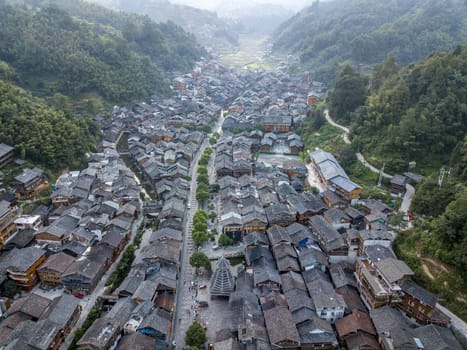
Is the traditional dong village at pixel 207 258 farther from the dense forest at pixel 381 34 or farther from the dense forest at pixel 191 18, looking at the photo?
the dense forest at pixel 191 18

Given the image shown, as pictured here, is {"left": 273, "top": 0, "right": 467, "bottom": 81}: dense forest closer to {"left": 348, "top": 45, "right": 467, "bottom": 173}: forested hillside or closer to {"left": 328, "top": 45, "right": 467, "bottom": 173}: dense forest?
{"left": 328, "top": 45, "right": 467, "bottom": 173}: dense forest

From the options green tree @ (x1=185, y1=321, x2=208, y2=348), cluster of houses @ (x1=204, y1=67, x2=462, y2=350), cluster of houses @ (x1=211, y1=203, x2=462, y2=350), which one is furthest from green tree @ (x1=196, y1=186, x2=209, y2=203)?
green tree @ (x1=185, y1=321, x2=208, y2=348)

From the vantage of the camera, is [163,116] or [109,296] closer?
[109,296]

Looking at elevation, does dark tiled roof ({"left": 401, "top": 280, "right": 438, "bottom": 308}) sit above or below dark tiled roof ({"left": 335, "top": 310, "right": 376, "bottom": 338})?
above

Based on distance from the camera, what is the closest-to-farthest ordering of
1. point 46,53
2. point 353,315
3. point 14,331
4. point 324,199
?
Answer: 1. point 14,331
2. point 353,315
3. point 324,199
4. point 46,53

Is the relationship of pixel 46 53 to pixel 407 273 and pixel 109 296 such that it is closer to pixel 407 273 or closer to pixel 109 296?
pixel 109 296

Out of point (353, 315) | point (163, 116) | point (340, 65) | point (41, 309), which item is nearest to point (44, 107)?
point (163, 116)

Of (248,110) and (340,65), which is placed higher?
(340,65)

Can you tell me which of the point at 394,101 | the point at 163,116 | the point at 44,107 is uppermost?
Answer: the point at 394,101
